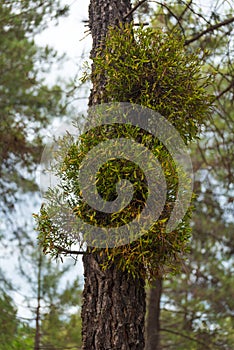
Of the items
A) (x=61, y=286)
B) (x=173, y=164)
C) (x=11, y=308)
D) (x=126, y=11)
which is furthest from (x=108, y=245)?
(x=61, y=286)

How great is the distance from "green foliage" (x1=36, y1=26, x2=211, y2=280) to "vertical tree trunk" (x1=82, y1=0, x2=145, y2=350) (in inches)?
1.8

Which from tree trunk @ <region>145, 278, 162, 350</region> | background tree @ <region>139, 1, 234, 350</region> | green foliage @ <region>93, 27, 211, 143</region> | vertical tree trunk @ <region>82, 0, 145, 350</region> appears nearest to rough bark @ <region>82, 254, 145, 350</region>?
vertical tree trunk @ <region>82, 0, 145, 350</region>

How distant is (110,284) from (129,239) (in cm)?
18

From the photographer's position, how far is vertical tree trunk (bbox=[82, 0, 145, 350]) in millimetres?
1634

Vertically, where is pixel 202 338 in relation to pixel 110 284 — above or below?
above

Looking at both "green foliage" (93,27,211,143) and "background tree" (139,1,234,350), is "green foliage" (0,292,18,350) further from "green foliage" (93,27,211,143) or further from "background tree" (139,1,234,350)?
"green foliage" (93,27,211,143)

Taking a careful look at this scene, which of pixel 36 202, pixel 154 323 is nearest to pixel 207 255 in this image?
pixel 154 323

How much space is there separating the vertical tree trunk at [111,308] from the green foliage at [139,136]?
0.05 meters

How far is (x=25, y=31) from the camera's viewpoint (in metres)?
3.98

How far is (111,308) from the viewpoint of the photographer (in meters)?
1.64

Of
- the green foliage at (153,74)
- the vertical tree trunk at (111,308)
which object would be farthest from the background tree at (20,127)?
the vertical tree trunk at (111,308)

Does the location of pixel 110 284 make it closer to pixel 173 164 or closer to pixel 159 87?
pixel 173 164

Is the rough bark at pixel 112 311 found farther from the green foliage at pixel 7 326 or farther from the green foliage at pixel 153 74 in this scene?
the green foliage at pixel 7 326

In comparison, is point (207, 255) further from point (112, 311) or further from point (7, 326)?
point (112, 311)
